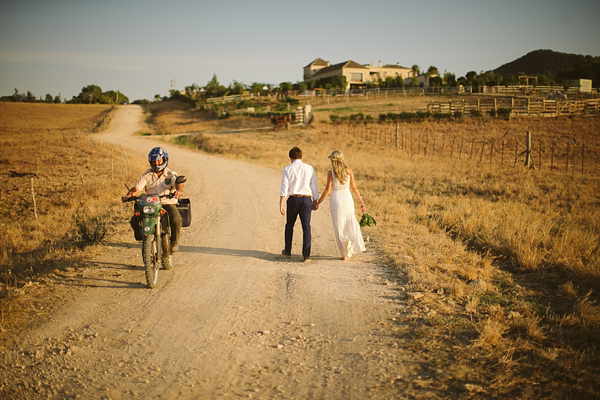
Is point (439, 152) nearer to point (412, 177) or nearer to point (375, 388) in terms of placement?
point (412, 177)

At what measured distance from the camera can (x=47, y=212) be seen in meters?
12.8

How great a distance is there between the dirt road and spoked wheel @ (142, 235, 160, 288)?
0.18 m

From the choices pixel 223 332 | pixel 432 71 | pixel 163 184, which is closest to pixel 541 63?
pixel 432 71

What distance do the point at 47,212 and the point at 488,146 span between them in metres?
27.7

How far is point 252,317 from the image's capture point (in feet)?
16.3

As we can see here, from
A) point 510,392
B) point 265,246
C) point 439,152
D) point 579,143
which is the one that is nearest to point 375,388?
point 510,392

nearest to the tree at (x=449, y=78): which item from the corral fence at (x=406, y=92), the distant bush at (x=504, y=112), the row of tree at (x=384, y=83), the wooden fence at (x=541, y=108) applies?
the row of tree at (x=384, y=83)

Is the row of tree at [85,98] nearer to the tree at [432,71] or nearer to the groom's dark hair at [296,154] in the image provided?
the tree at [432,71]

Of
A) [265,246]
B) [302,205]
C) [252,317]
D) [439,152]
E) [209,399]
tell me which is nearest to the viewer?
[209,399]

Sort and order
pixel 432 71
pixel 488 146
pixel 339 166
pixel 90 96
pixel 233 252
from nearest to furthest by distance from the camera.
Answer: pixel 339 166 < pixel 233 252 < pixel 488 146 < pixel 432 71 < pixel 90 96

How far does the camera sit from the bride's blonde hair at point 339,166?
6746 millimetres

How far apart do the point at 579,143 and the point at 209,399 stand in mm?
33722

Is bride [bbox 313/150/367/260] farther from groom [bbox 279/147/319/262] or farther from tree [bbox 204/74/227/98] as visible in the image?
tree [bbox 204/74/227/98]

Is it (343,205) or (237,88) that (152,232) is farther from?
(237,88)
